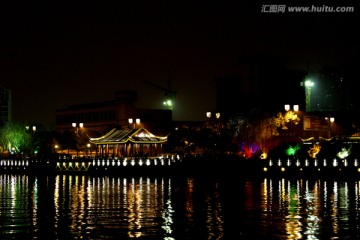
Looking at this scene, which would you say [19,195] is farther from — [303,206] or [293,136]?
[293,136]

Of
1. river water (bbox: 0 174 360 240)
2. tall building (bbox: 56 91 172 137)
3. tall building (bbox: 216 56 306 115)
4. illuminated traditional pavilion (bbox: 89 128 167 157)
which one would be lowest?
river water (bbox: 0 174 360 240)

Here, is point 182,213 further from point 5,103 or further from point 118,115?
point 5,103

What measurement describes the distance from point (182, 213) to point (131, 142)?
141ft

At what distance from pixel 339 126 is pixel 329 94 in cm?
7610

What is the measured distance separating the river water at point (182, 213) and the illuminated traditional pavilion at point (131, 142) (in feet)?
96.1

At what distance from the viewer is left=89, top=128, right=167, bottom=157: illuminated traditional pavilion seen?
6906 cm

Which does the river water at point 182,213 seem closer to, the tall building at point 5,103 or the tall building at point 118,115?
the tall building at point 118,115

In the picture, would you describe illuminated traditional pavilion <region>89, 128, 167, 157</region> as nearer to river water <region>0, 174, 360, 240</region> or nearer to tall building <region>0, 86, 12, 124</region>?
river water <region>0, 174, 360, 240</region>

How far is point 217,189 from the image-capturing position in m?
39.4

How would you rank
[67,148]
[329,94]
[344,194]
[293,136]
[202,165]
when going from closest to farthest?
→ [344,194] < [202,165] < [293,136] < [67,148] < [329,94]

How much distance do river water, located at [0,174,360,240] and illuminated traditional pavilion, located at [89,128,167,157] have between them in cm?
2929

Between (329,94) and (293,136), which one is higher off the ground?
(329,94)

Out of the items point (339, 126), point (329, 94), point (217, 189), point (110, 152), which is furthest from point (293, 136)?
point (329, 94)

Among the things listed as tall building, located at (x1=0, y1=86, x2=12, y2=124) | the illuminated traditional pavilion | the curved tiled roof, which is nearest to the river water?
the curved tiled roof
